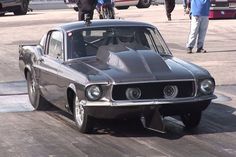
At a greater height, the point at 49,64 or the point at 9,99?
the point at 49,64

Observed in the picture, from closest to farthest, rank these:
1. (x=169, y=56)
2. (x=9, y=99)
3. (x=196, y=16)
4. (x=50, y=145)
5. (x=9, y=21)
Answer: (x=50, y=145), (x=169, y=56), (x=9, y=99), (x=196, y=16), (x=9, y=21)

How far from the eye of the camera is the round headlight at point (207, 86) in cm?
762

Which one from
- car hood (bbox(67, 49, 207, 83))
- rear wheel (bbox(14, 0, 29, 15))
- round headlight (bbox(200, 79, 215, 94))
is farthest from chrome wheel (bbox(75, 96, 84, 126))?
rear wheel (bbox(14, 0, 29, 15))

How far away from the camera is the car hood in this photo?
739 centimetres

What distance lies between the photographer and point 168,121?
8.64 m

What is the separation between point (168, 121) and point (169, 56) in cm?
89

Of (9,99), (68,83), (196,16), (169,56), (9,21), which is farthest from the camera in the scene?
(9,21)

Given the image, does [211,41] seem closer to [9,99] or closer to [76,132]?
[9,99]

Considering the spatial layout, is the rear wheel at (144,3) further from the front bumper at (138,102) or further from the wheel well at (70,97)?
the front bumper at (138,102)

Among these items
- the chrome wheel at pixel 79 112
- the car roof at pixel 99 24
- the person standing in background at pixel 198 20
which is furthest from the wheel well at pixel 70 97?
the person standing in background at pixel 198 20

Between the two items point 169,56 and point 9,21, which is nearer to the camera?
point 169,56

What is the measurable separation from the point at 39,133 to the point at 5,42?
12.2 metres

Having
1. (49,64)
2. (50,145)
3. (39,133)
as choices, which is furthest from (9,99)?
(50,145)

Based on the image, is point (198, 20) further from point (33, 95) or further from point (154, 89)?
point (154, 89)
